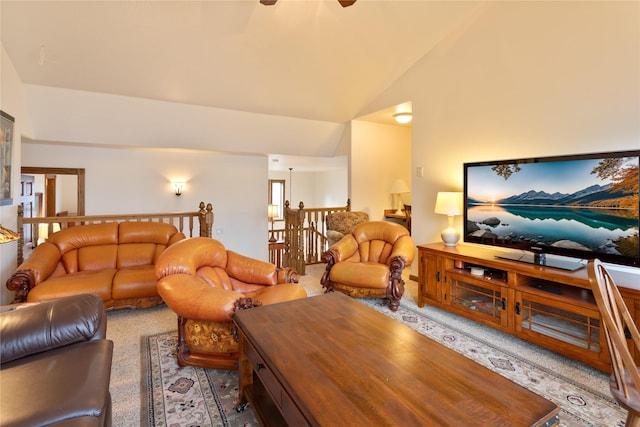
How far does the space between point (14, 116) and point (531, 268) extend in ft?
18.2

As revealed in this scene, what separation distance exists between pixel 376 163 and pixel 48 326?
516 cm

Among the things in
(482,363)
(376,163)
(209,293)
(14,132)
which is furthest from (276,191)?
(482,363)

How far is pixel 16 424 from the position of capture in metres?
1.09

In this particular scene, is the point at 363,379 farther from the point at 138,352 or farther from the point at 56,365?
the point at 138,352

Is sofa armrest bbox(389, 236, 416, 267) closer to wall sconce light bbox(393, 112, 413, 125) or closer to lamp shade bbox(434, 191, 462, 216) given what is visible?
lamp shade bbox(434, 191, 462, 216)

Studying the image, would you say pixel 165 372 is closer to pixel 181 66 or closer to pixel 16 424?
pixel 16 424

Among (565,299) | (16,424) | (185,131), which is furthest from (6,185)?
(565,299)

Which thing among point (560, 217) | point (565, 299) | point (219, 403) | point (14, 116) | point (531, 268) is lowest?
point (219, 403)

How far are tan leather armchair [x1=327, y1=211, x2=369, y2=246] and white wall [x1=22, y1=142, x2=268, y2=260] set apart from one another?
165cm

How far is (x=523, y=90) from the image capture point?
10.6ft

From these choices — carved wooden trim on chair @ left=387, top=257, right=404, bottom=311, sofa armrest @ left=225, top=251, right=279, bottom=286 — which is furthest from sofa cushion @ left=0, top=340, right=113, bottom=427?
carved wooden trim on chair @ left=387, top=257, right=404, bottom=311

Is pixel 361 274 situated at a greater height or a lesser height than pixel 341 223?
lesser

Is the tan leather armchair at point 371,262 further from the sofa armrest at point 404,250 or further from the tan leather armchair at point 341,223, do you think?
the tan leather armchair at point 341,223

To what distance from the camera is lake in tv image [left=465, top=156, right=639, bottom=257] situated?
234cm
